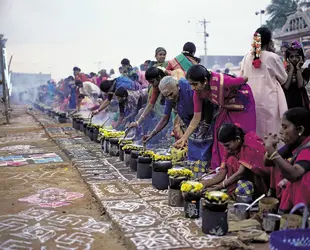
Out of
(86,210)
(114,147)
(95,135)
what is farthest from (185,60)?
(86,210)

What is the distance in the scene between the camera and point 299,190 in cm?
316

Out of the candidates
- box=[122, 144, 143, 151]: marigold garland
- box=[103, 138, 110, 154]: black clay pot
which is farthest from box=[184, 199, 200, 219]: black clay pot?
box=[103, 138, 110, 154]: black clay pot

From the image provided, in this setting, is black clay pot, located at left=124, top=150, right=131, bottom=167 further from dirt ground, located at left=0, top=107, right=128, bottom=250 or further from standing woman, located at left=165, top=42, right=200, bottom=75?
standing woman, located at left=165, top=42, right=200, bottom=75

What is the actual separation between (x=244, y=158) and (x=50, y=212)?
2040 mm

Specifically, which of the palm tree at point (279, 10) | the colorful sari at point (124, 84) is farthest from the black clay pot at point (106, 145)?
the palm tree at point (279, 10)

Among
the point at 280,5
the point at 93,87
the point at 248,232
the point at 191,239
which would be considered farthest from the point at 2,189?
the point at 280,5

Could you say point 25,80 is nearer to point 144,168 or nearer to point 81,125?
point 81,125

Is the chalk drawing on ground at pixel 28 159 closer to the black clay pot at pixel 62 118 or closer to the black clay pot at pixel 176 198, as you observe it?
the black clay pot at pixel 176 198

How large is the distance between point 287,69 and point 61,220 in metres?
3.26

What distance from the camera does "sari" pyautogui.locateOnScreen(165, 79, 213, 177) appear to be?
4836 mm

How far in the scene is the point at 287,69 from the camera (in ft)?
16.9

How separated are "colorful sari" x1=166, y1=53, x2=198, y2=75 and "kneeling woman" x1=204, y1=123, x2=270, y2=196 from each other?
117 inches

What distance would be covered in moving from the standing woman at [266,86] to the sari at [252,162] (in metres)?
0.74

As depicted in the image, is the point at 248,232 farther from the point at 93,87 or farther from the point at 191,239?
the point at 93,87
